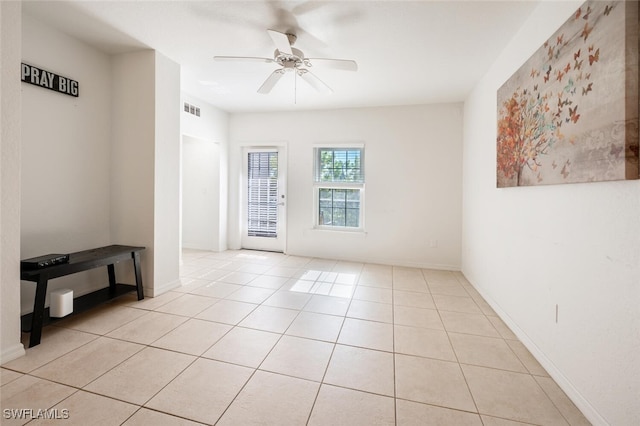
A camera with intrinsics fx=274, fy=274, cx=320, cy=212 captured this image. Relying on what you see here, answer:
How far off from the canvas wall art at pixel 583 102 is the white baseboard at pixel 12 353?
378cm

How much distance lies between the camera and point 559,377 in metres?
1.75

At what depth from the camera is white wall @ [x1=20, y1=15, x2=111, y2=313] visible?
2447mm

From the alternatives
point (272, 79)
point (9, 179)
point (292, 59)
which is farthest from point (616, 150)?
point (9, 179)

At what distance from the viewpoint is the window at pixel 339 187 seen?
492 centimetres

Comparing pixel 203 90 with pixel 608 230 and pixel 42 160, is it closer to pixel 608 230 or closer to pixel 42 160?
pixel 42 160

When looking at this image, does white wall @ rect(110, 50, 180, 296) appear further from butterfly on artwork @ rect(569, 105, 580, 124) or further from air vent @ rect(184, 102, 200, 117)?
butterfly on artwork @ rect(569, 105, 580, 124)

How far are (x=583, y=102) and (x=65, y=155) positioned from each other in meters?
4.19

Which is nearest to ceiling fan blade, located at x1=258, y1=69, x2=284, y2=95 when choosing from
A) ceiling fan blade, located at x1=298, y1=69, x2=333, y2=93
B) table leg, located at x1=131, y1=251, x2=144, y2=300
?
ceiling fan blade, located at x1=298, y1=69, x2=333, y2=93

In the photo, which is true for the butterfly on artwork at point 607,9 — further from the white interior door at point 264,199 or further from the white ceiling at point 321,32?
the white interior door at point 264,199

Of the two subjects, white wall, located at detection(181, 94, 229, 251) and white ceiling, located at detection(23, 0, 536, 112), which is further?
white wall, located at detection(181, 94, 229, 251)

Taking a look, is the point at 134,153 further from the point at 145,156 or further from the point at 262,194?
the point at 262,194

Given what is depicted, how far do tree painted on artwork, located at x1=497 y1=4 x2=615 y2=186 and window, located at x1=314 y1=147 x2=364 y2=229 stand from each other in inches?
99.0

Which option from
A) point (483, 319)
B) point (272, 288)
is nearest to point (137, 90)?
point (272, 288)

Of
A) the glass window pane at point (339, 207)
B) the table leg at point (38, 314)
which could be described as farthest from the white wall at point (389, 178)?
the table leg at point (38, 314)
